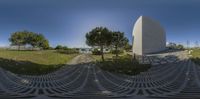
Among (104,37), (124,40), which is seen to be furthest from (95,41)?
(124,40)

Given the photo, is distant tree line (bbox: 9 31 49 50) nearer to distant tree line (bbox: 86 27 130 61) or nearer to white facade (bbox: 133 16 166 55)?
distant tree line (bbox: 86 27 130 61)

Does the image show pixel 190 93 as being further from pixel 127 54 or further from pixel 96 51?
pixel 127 54

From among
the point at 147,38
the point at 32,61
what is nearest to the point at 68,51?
the point at 32,61

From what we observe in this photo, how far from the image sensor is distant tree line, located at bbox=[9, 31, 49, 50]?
17.9 metres

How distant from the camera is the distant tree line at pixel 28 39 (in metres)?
17.9

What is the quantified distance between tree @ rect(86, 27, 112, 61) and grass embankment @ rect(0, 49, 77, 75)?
2.80 metres

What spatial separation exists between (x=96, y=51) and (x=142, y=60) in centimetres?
888

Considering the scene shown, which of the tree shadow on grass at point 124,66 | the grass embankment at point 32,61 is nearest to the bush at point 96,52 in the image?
the tree shadow on grass at point 124,66

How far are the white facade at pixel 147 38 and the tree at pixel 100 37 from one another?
4.81m

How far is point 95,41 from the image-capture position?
23.0 m

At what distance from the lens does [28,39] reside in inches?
743

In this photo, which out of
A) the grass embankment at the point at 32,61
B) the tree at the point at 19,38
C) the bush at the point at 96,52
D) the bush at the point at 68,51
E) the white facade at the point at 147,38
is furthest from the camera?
the white facade at the point at 147,38

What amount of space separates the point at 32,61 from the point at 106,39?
24.3ft

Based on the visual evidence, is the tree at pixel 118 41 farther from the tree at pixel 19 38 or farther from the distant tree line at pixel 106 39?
the tree at pixel 19 38
